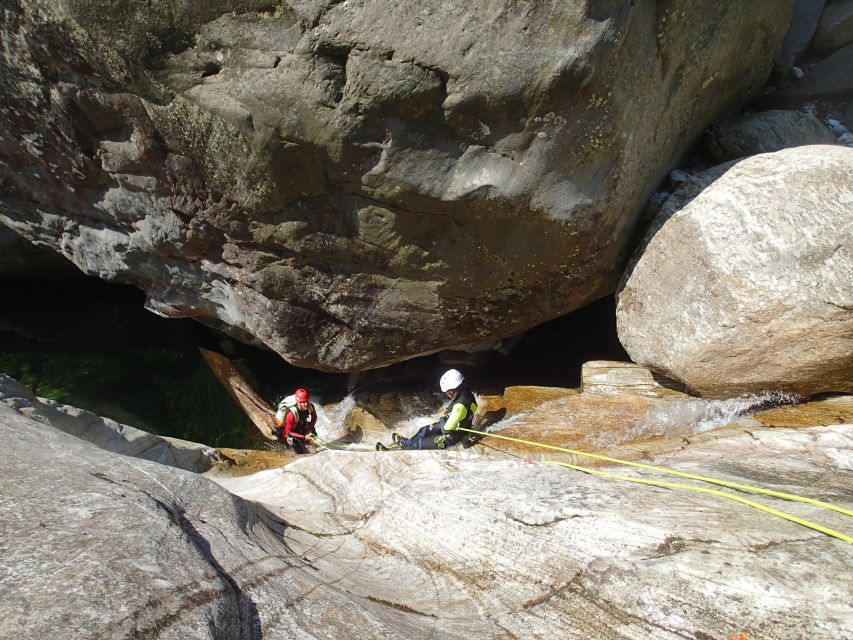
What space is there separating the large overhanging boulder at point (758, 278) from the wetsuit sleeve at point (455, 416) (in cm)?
241

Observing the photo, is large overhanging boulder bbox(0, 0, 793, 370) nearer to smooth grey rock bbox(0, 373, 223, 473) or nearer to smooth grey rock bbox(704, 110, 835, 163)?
smooth grey rock bbox(704, 110, 835, 163)

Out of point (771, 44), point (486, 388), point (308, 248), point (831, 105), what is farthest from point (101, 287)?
point (831, 105)

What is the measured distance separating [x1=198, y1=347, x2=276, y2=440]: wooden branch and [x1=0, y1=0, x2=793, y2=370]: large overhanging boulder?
2450mm

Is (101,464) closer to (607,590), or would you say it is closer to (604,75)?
(607,590)

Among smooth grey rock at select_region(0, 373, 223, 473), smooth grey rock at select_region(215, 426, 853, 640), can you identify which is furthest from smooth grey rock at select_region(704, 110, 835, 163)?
smooth grey rock at select_region(0, 373, 223, 473)

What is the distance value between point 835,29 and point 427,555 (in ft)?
32.2

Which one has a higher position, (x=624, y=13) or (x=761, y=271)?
(x=624, y=13)

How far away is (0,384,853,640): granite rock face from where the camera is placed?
2.34 metres

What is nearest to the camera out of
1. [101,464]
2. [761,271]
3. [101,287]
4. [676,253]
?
[101,464]

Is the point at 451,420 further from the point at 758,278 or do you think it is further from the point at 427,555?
the point at 758,278

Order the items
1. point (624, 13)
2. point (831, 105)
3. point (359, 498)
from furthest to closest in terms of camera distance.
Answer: point (831, 105), point (359, 498), point (624, 13)

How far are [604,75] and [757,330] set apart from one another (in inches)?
116

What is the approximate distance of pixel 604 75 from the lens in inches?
176

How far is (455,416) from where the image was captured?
6660 mm
